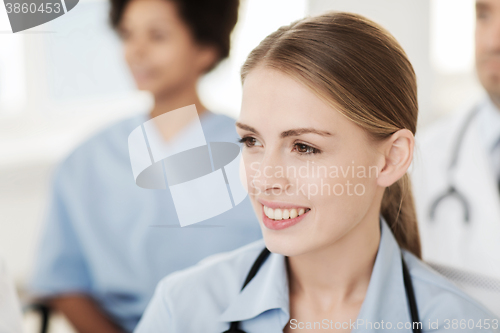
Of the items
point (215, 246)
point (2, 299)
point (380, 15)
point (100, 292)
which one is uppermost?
point (380, 15)

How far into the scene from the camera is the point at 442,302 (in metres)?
0.57

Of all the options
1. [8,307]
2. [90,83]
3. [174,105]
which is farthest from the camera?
[90,83]

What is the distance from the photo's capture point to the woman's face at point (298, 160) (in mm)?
484

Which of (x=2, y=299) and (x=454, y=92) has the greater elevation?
(x=2, y=299)

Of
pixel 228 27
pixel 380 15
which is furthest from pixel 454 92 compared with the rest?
pixel 228 27

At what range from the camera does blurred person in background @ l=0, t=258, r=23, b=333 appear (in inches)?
18.5

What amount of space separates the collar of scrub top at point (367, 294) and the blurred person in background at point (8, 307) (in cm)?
24

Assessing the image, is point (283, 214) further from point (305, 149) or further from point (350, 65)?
point (350, 65)

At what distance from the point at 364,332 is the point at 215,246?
0.98 feet

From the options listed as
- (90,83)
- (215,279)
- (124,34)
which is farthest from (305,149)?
(90,83)

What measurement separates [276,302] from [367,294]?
0.12m

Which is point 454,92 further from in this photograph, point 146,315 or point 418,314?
point 146,315

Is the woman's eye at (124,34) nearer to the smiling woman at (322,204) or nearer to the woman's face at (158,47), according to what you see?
the woman's face at (158,47)

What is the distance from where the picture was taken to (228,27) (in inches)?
33.7
